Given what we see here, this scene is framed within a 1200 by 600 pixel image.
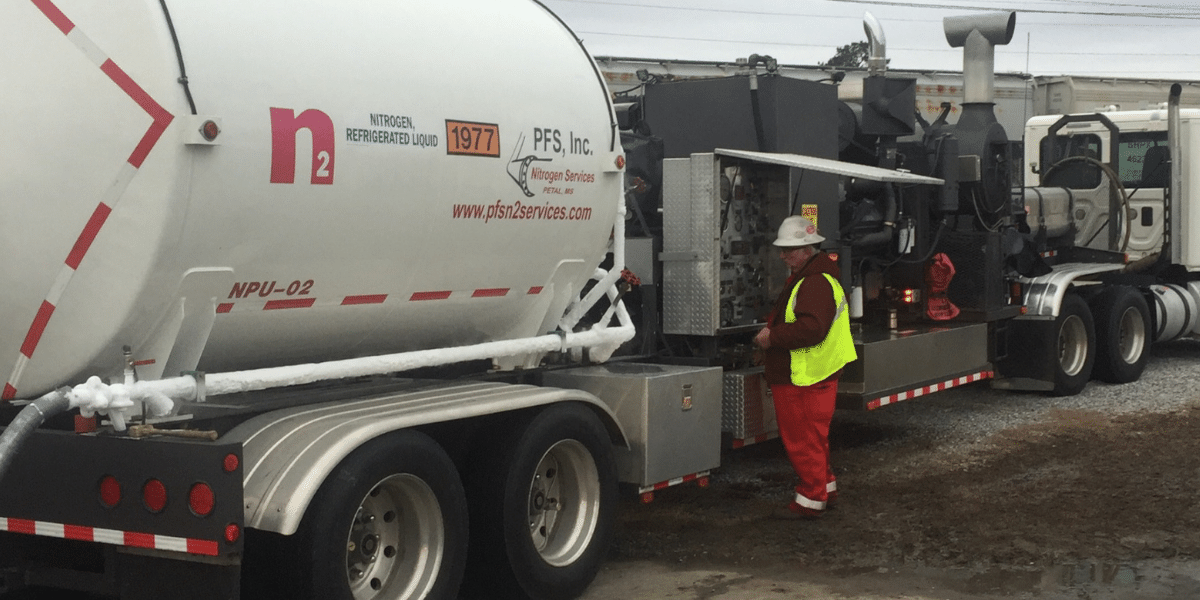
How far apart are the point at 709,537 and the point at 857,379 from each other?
2054 millimetres

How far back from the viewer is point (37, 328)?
491 cm

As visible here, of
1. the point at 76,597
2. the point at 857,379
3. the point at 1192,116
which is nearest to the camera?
the point at 76,597

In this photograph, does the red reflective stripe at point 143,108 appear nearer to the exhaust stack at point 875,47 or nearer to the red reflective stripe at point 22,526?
the red reflective stripe at point 22,526

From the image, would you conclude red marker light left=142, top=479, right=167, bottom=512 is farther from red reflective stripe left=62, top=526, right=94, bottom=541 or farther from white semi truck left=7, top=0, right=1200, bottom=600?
red reflective stripe left=62, top=526, right=94, bottom=541

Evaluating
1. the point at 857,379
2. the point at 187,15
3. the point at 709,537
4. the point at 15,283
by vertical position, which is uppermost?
the point at 187,15

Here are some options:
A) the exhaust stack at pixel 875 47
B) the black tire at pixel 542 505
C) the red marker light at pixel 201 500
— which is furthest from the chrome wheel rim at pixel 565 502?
the exhaust stack at pixel 875 47

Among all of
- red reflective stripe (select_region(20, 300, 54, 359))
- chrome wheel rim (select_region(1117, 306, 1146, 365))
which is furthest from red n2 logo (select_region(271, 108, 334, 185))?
chrome wheel rim (select_region(1117, 306, 1146, 365))

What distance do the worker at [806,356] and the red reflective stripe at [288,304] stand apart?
3232 mm

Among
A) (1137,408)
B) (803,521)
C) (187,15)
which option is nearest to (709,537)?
(803,521)

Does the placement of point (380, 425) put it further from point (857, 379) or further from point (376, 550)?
point (857, 379)

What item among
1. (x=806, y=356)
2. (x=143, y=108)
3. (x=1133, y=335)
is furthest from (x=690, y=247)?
(x=1133, y=335)

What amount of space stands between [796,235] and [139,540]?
4498 millimetres

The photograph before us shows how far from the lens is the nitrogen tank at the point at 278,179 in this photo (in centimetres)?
480

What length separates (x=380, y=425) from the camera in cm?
538
